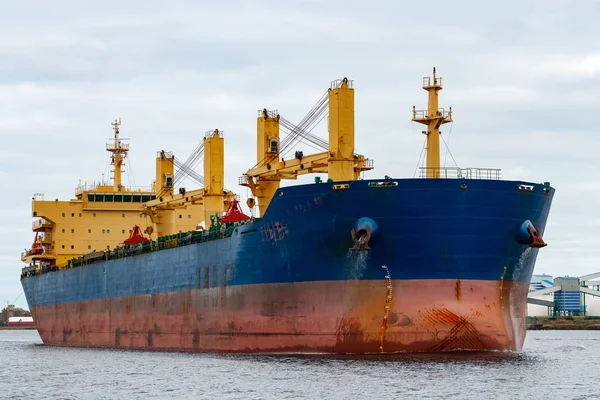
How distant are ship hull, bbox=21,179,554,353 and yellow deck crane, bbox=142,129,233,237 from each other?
7857mm

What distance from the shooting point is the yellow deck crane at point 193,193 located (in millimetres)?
41250

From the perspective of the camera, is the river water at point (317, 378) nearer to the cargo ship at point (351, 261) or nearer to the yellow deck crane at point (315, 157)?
the cargo ship at point (351, 261)

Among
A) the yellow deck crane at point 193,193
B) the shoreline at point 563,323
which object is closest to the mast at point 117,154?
the yellow deck crane at point 193,193

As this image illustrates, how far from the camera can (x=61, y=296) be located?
51219mm

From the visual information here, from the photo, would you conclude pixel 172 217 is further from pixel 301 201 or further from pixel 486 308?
pixel 486 308

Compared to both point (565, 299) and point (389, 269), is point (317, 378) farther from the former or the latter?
point (565, 299)

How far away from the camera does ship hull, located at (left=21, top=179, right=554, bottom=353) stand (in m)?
29.0

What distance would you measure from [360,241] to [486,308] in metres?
4.20

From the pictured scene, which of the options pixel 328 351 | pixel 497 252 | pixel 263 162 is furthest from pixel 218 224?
pixel 497 252

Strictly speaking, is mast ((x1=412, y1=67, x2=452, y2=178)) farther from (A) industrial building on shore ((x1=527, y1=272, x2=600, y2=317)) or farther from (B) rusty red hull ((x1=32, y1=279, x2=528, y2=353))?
(A) industrial building on shore ((x1=527, y1=272, x2=600, y2=317))

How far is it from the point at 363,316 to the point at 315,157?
6.69 m

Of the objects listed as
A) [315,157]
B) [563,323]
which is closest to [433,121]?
[315,157]

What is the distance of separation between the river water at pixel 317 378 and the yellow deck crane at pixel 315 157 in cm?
649

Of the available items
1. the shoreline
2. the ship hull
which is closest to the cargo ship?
the ship hull
